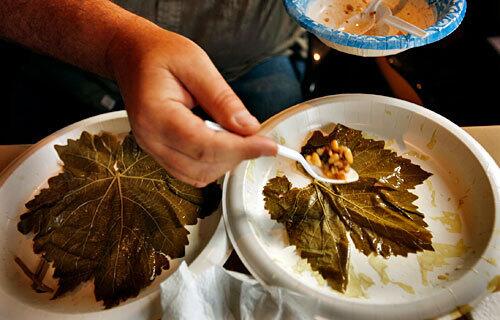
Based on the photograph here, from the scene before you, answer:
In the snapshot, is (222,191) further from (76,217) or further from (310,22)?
(310,22)

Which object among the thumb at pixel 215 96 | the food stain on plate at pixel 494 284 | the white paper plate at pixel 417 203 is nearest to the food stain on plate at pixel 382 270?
the white paper plate at pixel 417 203

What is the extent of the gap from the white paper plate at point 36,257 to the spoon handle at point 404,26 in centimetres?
61

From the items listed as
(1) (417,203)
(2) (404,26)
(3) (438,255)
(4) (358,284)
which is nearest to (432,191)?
(1) (417,203)

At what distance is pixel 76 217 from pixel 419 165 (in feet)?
2.51

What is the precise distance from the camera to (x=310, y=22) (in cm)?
103

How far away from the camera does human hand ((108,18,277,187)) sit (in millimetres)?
695

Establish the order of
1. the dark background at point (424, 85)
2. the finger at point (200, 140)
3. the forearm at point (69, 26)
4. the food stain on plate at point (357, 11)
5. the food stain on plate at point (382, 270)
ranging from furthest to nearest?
the dark background at point (424, 85)
the food stain on plate at point (357, 11)
the forearm at point (69, 26)
the food stain on plate at point (382, 270)
the finger at point (200, 140)

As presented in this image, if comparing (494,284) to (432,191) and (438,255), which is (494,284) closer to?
(438,255)

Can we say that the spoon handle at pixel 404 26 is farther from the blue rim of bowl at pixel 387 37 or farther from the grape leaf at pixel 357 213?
the grape leaf at pixel 357 213

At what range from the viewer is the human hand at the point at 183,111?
69 cm

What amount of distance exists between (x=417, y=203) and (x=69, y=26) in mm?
862

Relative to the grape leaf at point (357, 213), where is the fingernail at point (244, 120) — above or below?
above

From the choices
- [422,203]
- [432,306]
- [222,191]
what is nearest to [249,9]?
[222,191]

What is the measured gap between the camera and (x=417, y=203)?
2.99 feet
